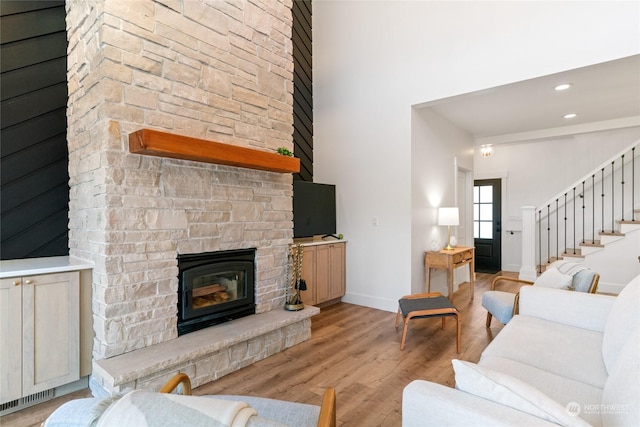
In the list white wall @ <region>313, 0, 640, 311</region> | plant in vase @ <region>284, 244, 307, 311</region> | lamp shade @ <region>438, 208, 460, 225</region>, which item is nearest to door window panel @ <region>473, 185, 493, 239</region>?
lamp shade @ <region>438, 208, 460, 225</region>

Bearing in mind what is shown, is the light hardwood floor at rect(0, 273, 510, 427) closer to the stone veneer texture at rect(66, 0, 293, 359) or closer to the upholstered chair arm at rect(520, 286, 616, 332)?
the stone veneer texture at rect(66, 0, 293, 359)

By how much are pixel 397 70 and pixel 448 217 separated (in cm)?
212

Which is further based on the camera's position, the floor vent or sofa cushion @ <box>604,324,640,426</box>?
the floor vent

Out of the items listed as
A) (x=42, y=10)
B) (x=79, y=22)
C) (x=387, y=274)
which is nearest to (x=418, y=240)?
(x=387, y=274)

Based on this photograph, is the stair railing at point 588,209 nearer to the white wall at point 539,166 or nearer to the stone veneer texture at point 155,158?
the white wall at point 539,166

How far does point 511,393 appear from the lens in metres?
1.07

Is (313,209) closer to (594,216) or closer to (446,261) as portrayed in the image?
(446,261)

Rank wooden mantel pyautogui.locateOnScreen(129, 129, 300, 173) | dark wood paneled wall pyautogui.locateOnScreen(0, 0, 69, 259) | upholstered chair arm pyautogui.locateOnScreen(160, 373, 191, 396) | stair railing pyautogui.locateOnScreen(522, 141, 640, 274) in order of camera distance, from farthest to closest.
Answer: stair railing pyautogui.locateOnScreen(522, 141, 640, 274), dark wood paneled wall pyautogui.locateOnScreen(0, 0, 69, 259), wooden mantel pyautogui.locateOnScreen(129, 129, 300, 173), upholstered chair arm pyautogui.locateOnScreen(160, 373, 191, 396)

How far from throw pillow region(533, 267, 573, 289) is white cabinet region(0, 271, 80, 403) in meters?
3.85

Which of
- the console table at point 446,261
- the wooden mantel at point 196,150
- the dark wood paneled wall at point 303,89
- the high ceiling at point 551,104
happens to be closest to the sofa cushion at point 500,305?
the console table at point 446,261

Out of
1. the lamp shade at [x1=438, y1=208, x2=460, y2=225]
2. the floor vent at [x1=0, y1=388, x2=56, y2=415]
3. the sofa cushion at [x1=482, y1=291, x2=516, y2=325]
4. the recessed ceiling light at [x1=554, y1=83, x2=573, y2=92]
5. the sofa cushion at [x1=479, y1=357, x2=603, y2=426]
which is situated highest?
the recessed ceiling light at [x1=554, y1=83, x2=573, y2=92]

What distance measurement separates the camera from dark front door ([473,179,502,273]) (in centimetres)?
724

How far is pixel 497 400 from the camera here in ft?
3.56

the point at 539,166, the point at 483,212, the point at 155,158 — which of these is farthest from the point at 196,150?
the point at 539,166
